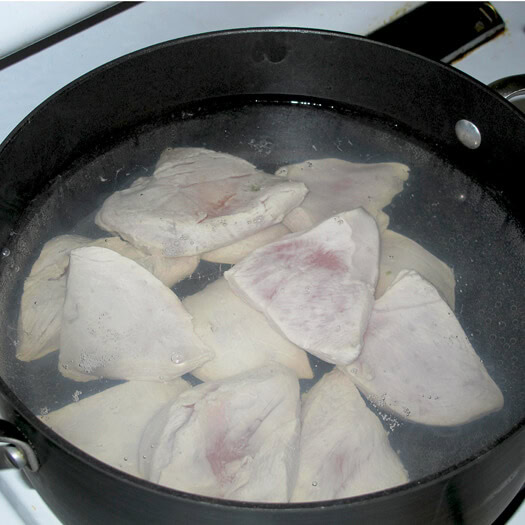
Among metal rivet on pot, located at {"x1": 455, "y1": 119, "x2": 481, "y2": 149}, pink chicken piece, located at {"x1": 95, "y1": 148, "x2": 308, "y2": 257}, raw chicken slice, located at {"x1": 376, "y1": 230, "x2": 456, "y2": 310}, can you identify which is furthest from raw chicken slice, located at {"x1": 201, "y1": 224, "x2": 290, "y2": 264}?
metal rivet on pot, located at {"x1": 455, "y1": 119, "x2": 481, "y2": 149}

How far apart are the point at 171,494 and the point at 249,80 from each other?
73 centimetres

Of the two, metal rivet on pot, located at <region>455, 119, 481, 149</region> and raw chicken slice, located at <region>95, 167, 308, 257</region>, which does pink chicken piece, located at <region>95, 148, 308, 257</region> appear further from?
metal rivet on pot, located at <region>455, 119, 481, 149</region>

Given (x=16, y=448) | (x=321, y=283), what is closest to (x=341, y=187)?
(x=321, y=283)

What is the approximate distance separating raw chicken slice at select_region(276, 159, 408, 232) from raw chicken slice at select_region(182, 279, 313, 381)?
0.58 feet

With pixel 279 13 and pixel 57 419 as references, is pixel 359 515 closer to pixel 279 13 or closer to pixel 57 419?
pixel 57 419

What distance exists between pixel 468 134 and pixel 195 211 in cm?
43

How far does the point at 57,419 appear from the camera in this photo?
0.82 metres

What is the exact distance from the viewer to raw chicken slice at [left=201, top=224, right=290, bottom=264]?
0.98 metres

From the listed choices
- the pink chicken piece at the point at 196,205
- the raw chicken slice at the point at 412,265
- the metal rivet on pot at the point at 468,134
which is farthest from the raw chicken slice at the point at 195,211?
the metal rivet on pot at the point at 468,134

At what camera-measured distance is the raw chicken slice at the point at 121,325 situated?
866mm

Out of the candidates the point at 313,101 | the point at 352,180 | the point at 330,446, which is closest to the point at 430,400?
the point at 330,446

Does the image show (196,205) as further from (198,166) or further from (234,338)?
(234,338)

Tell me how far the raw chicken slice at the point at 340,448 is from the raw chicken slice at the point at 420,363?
0.03 metres

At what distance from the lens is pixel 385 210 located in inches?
41.0
